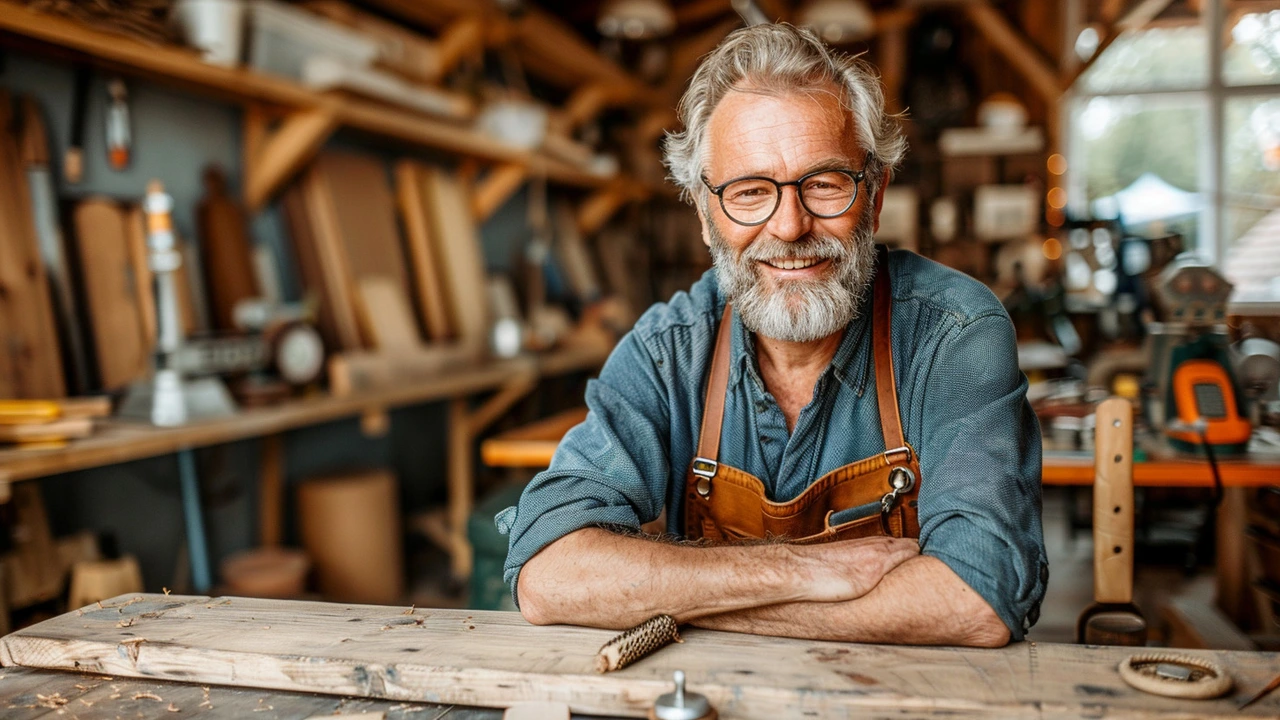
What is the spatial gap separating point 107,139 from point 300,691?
239 cm

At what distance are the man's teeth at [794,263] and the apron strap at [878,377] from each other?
6.6 inches

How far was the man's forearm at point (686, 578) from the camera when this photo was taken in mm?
1302

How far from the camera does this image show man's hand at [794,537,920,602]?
1297mm

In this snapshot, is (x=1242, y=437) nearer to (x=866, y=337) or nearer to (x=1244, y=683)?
(x=866, y=337)

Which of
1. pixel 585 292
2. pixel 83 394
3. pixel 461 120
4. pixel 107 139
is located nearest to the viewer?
pixel 83 394

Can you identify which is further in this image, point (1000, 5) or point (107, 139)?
point (1000, 5)

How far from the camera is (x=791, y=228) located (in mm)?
1666

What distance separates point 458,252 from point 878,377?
127 inches

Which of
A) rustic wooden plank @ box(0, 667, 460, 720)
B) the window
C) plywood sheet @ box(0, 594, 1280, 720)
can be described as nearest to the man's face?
plywood sheet @ box(0, 594, 1280, 720)

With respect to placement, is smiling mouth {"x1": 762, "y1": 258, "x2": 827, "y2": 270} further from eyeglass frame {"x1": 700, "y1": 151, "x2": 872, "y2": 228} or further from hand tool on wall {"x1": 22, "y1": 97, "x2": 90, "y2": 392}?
hand tool on wall {"x1": 22, "y1": 97, "x2": 90, "y2": 392}

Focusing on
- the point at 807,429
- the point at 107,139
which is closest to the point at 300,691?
the point at 807,429

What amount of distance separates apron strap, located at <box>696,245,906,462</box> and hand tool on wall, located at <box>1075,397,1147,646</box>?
329 millimetres

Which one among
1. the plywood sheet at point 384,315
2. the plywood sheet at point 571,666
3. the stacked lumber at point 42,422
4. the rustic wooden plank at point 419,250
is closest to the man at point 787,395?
the plywood sheet at point 571,666

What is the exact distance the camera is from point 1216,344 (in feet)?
8.50
